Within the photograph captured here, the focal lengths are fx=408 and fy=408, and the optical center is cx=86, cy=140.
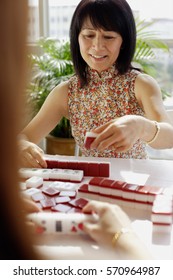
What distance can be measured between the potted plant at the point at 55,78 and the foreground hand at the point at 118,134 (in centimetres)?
171

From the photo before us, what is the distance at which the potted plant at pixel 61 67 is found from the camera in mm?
3086

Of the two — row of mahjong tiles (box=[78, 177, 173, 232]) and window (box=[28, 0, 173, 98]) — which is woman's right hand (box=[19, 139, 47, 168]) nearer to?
row of mahjong tiles (box=[78, 177, 173, 232])

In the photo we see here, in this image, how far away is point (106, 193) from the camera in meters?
1.16

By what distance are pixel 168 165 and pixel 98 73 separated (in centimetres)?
60

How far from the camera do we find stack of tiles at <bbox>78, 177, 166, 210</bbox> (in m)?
1.11

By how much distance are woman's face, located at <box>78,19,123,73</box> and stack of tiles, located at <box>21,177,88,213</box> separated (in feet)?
2.34

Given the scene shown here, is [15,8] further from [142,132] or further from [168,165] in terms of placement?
[168,165]

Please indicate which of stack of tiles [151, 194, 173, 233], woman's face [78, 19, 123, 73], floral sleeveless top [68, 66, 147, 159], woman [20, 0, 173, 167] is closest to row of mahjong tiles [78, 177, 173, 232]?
stack of tiles [151, 194, 173, 233]

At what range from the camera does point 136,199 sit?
1.11m

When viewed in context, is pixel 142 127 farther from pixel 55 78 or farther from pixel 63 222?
pixel 55 78

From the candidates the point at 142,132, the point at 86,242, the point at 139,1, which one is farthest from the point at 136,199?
the point at 139,1

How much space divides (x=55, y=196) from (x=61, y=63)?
2065mm

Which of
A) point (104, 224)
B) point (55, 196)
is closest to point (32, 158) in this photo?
point (55, 196)
